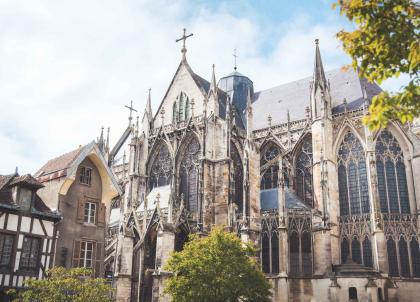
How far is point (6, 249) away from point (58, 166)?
4.80 meters

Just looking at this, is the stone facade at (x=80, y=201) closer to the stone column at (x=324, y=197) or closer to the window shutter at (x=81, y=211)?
the window shutter at (x=81, y=211)

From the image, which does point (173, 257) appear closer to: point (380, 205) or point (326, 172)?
point (326, 172)

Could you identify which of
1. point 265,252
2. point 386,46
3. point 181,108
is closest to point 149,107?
point 181,108

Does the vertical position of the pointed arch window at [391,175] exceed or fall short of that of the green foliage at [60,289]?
it exceeds it

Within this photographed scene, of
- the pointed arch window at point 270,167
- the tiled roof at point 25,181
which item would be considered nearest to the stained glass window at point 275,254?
the pointed arch window at point 270,167

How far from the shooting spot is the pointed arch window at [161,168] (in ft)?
113

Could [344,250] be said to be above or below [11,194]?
below

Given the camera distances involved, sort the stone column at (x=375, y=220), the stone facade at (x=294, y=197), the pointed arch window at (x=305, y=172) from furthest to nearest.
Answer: the pointed arch window at (x=305, y=172) < the stone facade at (x=294, y=197) < the stone column at (x=375, y=220)

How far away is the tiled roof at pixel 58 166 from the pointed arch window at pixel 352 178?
16358 mm

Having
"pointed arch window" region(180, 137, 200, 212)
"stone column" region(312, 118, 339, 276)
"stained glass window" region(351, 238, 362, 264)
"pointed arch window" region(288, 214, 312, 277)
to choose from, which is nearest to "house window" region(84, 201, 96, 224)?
"pointed arch window" region(180, 137, 200, 212)

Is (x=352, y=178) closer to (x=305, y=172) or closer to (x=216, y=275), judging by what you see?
(x=305, y=172)

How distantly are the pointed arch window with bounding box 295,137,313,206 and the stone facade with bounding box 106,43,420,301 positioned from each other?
0.23 ft

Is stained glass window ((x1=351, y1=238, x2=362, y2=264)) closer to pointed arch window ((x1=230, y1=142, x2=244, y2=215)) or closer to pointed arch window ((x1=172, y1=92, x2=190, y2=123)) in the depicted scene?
pointed arch window ((x1=230, y1=142, x2=244, y2=215))

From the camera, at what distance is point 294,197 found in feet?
97.8
